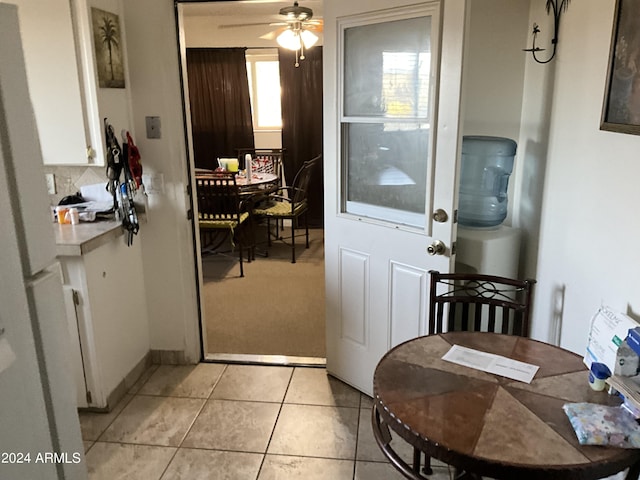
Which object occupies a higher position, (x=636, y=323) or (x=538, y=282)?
(x=636, y=323)

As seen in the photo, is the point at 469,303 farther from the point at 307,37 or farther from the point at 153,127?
the point at 307,37

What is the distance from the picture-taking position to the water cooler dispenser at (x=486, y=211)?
237 cm

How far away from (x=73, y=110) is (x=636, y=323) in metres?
2.47

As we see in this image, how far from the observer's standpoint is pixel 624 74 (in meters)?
1.50

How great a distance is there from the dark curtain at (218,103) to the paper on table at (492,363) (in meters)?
5.04

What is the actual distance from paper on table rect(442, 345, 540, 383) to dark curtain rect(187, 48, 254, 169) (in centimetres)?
504

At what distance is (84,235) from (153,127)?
727 millimetres

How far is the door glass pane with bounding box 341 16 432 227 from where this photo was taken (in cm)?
232

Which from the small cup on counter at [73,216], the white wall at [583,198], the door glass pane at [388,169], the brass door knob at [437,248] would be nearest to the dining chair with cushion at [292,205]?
the door glass pane at [388,169]

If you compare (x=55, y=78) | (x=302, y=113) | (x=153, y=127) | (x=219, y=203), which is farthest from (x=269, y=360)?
(x=302, y=113)

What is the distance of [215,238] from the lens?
583 centimetres

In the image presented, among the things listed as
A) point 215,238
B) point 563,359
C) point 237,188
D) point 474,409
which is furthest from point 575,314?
point 215,238

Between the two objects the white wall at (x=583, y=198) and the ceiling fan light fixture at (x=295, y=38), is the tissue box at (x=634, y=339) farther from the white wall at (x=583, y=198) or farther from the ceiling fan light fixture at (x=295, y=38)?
the ceiling fan light fixture at (x=295, y=38)

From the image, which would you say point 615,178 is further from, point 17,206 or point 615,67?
point 17,206
